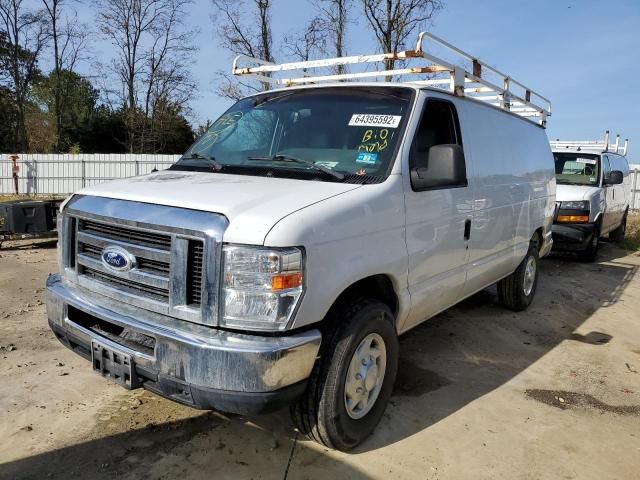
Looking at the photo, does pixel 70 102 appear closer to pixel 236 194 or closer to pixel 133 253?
pixel 133 253

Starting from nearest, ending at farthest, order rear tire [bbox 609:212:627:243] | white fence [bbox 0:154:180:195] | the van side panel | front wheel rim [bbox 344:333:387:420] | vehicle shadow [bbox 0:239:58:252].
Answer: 1. front wheel rim [bbox 344:333:387:420]
2. the van side panel
3. vehicle shadow [bbox 0:239:58:252]
4. rear tire [bbox 609:212:627:243]
5. white fence [bbox 0:154:180:195]

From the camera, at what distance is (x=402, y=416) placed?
3502 millimetres

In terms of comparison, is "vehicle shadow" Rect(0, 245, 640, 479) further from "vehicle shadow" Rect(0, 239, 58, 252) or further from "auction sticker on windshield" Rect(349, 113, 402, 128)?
"vehicle shadow" Rect(0, 239, 58, 252)

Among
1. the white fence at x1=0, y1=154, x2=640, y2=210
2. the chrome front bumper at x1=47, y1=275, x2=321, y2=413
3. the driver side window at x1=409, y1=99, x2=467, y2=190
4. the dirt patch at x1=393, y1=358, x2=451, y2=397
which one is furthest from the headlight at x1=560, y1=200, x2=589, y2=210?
the white fence at x1=0, y1=154, x2=640, y2=210

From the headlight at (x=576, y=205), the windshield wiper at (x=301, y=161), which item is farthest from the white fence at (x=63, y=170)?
the windshield wiper at (x=301, y=161)

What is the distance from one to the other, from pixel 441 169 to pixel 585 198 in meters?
7.00

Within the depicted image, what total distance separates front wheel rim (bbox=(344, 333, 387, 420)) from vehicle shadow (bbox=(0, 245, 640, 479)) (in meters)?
0.26

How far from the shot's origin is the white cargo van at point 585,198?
914 cm

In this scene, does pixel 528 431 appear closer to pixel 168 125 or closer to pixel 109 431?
pixel 109 431

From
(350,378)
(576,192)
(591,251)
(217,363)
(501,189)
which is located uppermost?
(501,189)

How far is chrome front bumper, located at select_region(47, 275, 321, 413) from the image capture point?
7.88 ft

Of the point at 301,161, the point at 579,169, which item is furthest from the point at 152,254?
the point at 579,169

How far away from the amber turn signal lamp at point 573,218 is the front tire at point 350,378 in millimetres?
7192

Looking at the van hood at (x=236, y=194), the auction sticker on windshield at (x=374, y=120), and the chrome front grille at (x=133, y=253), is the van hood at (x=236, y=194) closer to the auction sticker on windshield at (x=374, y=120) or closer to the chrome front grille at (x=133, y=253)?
the chrome front grille at (x=133, y=253)
